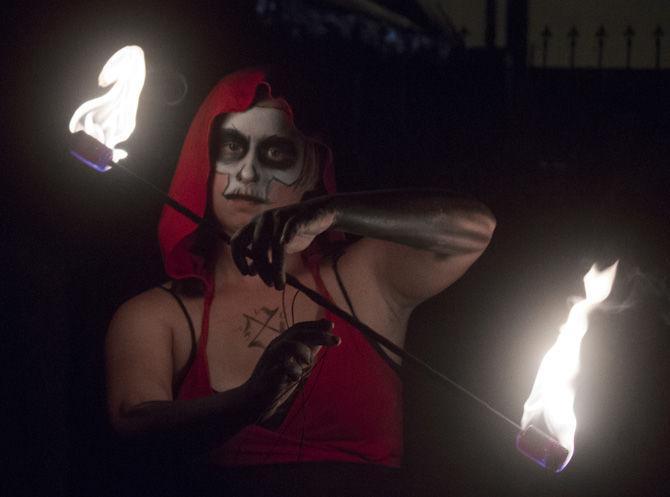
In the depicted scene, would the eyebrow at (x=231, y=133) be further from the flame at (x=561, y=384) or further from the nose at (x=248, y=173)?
the flame at (x=561, y=384)

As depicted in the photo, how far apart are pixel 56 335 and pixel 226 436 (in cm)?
64

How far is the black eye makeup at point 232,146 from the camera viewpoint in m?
3.46

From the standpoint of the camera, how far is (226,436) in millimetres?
3180

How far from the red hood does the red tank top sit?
20 centimetres

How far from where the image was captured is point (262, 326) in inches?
132

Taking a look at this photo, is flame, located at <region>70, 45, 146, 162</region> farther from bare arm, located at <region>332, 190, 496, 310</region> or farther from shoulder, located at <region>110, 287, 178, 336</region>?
bare arm, located at <region>332, 190, 496, 310</region>

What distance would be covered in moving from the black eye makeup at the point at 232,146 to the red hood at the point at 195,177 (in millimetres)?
46

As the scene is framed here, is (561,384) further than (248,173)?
No

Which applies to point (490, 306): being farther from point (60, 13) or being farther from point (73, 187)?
point (60, 13)

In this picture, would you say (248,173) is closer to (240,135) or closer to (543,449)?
(240,135)

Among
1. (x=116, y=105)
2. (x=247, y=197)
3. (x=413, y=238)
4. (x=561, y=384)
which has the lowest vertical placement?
(x=561, y=384)

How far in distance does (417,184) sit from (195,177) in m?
0.71

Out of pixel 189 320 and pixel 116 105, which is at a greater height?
pixel 116 105

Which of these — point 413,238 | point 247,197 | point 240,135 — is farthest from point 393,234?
point 240,135
